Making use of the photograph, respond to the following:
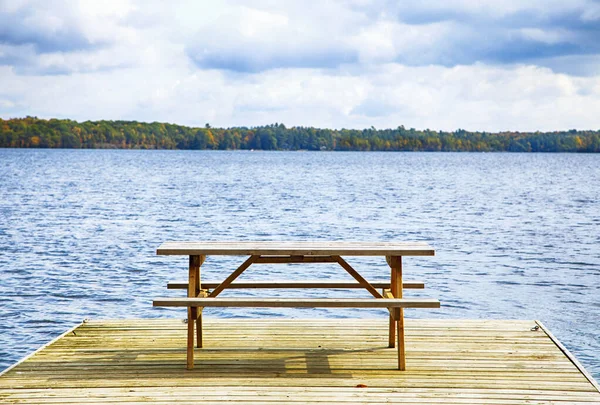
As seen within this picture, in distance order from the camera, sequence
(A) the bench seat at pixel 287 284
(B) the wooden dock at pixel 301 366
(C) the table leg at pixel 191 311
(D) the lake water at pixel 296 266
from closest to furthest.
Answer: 1. (B) the wooden dock at pixel 301 366
2. (C) the table leg at pixel 191 311
3. (A) the bench seat at pixel 287 284
4. (D) the lake water at pixel 296 266

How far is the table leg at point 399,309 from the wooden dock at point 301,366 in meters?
0.12

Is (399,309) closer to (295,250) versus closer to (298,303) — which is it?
(298,303)

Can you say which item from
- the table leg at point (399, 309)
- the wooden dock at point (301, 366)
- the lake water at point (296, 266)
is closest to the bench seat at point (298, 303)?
the table leg at point (399, 309)

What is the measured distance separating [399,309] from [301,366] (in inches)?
38.6

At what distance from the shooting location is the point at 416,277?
1578 centimetres

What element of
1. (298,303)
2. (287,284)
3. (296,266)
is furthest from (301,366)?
(296,266)

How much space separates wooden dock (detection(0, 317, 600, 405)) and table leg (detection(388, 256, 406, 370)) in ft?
0.41

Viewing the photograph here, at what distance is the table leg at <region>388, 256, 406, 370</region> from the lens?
20.2ft

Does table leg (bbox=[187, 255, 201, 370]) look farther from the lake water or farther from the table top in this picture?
the lake water

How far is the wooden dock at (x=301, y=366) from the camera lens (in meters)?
5.56

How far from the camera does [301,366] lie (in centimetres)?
630

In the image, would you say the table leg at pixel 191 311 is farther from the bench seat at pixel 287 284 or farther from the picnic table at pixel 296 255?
the bench seat at pixel 287 284

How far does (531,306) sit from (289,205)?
25.4 m

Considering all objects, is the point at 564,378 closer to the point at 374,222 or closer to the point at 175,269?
the point at 175,269
